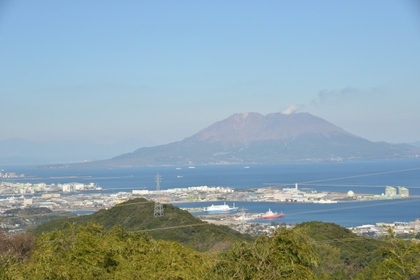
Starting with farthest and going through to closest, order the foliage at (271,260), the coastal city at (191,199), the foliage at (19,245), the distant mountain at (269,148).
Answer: the distant mountain at (269,148), the coastal city at (191,199), the foliage at (19,245), the foliage at (271,260)

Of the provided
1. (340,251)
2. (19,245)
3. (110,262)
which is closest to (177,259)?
(110,262)

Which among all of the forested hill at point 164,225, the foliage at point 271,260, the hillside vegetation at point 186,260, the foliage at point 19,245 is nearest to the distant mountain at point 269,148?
the forested hill at point 164,225

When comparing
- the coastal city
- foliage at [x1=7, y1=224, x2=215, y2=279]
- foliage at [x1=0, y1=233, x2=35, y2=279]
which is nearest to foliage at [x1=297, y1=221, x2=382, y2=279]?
foliage at [x1=7, y1=224, x2=215, y2=279]

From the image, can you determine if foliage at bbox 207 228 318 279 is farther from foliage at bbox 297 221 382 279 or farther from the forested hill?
the forested hill

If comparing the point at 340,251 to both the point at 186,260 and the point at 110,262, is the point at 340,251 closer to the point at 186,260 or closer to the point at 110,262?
the point at 186,260

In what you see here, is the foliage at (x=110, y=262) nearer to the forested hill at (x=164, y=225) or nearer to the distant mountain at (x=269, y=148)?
the forested hill at (x=164, y=225)
